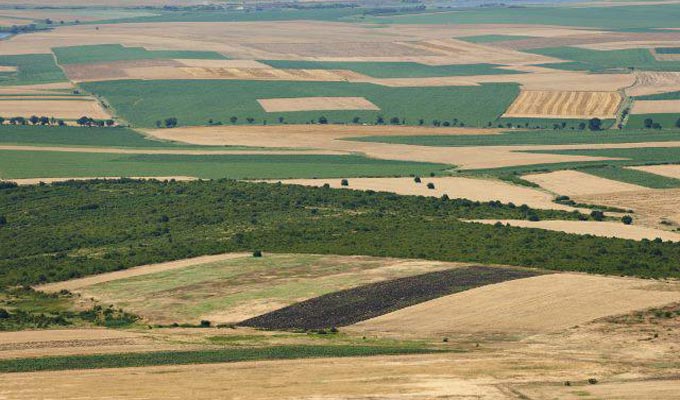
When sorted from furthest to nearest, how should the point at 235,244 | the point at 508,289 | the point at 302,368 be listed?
the point at 235,244 → the point at 508,289 → the point at 302,368

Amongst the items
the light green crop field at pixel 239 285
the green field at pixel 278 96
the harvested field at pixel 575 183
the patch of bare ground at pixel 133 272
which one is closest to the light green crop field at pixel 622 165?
the harvested field at pixel 575 183

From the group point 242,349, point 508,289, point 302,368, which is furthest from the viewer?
point 508,289

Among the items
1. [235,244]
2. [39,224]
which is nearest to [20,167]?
[39,224]

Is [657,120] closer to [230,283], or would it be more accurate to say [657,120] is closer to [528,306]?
[230,283]

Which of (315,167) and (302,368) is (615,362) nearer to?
(302,368)

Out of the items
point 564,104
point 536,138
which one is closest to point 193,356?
point 536,138

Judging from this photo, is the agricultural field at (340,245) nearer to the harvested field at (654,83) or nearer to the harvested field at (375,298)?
the harvested field at (375,298)

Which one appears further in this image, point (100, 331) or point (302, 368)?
point (100, 331)
